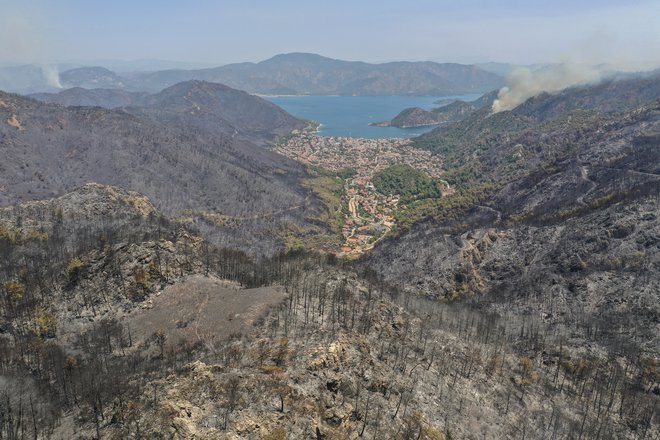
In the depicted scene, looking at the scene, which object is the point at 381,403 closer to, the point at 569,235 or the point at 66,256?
the point at 66,256

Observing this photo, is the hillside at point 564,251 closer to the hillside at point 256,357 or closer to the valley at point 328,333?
the valley at point 328,333

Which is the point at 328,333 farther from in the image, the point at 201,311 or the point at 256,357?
the point at 201,311

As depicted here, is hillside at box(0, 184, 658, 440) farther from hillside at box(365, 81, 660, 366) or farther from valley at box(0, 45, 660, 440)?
hillside at box(365, 81, 660, 366)

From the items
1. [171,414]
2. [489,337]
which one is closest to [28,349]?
[171,414]

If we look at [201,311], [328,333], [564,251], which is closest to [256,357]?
[328,333]

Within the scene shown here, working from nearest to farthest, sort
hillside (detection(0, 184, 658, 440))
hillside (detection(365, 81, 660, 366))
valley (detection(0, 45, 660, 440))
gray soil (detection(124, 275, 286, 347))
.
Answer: hillside (detection(0, 184, 658, 440)) → valley (detection(0, 45, 660, 440)) → gray soil (detection(124, 275, 286, 347)) → hillside (detection(365, 81, 660, 366))

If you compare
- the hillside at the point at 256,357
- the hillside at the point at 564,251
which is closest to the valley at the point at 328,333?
the hillside at the point at 256,357

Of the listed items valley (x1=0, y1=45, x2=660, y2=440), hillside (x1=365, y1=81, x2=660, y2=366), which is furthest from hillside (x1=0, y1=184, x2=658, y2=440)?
hillside (x1=365, y1=81, x2=660, y2=366)

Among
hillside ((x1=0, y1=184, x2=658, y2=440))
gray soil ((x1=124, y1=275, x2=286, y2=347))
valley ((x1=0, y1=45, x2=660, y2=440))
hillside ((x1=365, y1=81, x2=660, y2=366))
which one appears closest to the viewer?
hillside ((x1=0, y1=184, x2=658, y2=440))

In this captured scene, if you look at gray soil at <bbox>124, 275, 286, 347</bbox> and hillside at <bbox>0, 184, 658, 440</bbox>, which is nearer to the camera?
hillside at <bbox>0, 184, 658, 440</bbox>

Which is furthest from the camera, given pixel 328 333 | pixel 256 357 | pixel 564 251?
pixel 564 251

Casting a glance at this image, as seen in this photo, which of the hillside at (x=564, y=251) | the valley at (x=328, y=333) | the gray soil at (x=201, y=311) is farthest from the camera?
the hillside at (x=564, y=251)
